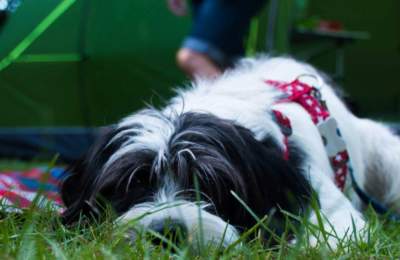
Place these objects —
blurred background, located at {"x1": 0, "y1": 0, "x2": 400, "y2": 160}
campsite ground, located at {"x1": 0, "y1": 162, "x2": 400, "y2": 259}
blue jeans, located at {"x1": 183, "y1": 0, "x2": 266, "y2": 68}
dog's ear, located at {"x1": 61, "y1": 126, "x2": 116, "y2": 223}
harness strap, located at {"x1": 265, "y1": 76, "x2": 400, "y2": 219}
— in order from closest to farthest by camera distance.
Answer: campsite ground, located at {"x1": 0, "y1": 162, "x2": 400, "y2": 259} < dog's ear, located at {"x1": 61, "y1": 126, "x2": 116, "y2": 223} < harness strap, located at {"x1": 265, "y1": 76, "x2": 400, "y2": 219} < blue jeans, located at {"x1": 183, "y1": 0, "x2": 266, "y2": 68} < blurred background, located at {"x1": 0, "y1": 0, "x2": 400, "y2": 160}

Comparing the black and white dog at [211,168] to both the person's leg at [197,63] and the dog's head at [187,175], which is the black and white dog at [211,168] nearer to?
the dog's head at [187,175]

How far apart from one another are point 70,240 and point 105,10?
4138 mm

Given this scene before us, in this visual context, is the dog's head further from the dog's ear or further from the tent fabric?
the tent fabric

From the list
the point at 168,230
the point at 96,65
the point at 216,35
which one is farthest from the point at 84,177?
the point at 96,65

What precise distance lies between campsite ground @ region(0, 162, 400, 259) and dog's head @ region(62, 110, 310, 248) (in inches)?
5.6

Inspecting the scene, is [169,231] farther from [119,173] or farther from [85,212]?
[85,212]

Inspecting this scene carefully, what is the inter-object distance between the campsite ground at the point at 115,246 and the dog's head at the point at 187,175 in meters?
0.14

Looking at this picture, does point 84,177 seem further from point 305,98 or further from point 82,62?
point 82,62

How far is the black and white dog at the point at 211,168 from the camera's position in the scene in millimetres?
2293

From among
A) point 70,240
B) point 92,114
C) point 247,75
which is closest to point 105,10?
point 92,114

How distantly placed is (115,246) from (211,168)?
50cm

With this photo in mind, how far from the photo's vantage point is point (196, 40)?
15.6ft

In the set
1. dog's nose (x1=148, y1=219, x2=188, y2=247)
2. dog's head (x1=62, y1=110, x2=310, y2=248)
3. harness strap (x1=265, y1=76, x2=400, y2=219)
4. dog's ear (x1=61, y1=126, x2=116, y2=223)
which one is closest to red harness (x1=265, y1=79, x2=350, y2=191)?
harness strap (x1=265, y1=76, x2=400, y2=219)

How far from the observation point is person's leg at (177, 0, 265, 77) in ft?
15.2
